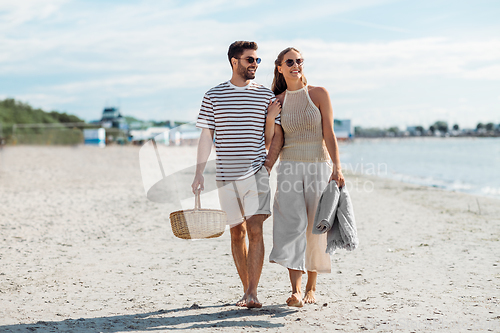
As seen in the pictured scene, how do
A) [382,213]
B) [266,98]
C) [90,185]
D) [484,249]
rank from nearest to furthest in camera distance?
1. [266,98]
2. [484,249]
3. [382,213]
4. [90,185]

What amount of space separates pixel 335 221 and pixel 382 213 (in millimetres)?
5525

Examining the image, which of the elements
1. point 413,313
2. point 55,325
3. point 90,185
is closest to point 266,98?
point 413,313

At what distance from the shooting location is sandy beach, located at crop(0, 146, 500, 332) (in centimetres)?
345

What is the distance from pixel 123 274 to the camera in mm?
4836

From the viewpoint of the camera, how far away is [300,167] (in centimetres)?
370

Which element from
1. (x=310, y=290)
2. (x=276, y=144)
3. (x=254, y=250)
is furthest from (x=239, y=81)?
(x=310, y=290)

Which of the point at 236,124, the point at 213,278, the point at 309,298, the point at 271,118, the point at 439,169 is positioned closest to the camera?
the point at 236,124

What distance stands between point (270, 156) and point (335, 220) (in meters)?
0.68

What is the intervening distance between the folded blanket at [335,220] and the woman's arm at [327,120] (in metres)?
0.12

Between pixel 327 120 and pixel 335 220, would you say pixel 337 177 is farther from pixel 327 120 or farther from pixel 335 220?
pixel 327 120

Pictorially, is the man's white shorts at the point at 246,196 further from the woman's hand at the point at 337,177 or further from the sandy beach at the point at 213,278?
the sandy beach at the point at 213,278

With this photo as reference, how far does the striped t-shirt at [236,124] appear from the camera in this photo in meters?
3.48

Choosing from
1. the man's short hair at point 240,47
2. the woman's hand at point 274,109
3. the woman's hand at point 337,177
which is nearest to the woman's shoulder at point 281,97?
the woman's hand at point 274,109

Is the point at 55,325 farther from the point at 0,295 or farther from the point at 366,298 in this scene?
the point at 366,298
